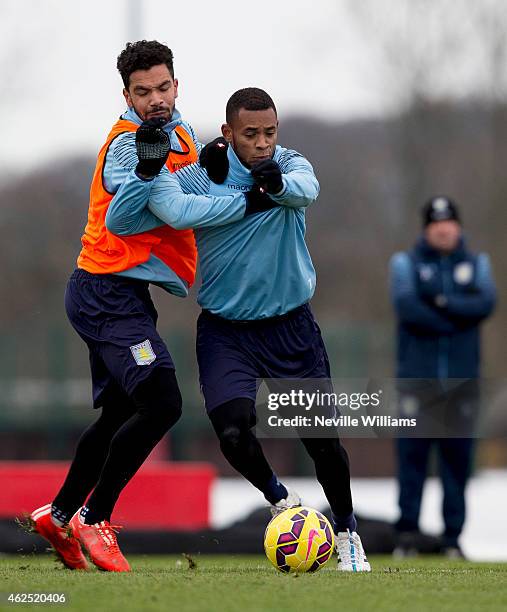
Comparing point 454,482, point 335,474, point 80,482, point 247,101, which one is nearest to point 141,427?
point 80,482

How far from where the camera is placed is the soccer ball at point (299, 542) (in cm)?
571

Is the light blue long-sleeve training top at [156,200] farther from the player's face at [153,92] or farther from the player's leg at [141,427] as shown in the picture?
the player's leg at [141,427]

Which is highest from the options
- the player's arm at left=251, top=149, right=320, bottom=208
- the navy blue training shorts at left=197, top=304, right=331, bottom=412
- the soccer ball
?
the player's arm at left=251, top=149, right=320, bottom=208

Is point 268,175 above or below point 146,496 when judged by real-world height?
Answer: above

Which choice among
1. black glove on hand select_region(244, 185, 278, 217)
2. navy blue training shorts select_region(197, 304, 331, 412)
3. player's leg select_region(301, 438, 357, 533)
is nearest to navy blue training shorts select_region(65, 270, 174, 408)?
navy blue training shorts select_region(197, 304, 331, 412)

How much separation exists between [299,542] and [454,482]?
3.41 m

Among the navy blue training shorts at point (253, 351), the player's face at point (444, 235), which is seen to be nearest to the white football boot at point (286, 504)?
the navy blue training shorts at point (253, 351)

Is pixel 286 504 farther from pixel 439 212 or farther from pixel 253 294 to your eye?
pixel 439 212

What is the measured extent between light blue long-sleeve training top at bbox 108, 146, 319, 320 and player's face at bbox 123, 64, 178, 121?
0.29 m

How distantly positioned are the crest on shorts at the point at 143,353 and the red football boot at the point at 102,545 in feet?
2.56

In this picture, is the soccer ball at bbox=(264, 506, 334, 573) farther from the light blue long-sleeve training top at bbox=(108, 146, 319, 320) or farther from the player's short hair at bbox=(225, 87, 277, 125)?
the player's short hair at bbox=(225, 87, 277, 125)

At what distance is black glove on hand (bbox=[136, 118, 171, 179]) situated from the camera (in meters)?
5.64

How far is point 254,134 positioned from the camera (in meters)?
5.93

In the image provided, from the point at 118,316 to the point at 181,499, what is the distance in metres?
4.13
